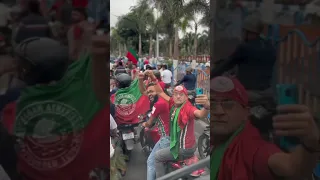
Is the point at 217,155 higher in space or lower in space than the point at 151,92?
higher

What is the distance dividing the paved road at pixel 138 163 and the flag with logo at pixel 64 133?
3302 mm

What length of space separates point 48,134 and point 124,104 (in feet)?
12.4

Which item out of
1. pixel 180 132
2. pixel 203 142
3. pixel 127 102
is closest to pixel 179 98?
pixel 180 132

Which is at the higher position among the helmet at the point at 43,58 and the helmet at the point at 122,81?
the helmet at the point at 43,58

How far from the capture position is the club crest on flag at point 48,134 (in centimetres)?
135

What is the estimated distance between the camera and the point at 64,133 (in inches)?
54.0

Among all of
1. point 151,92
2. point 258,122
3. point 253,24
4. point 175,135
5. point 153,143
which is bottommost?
point 153,143

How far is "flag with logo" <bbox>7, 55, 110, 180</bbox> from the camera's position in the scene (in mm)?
1350

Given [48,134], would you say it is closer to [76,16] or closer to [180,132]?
[76,16]

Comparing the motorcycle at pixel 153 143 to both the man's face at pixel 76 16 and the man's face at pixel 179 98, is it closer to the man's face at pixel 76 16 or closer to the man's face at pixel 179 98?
the man's face at pixel 179 98

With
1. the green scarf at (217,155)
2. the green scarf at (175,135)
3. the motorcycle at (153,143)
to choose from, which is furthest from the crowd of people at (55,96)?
the green scarf at (175,135)

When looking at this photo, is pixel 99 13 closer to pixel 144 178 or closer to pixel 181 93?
pixel 181 93

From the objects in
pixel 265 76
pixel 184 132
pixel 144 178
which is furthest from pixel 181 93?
pixel 265 76

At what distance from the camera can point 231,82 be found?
1.36 meters
